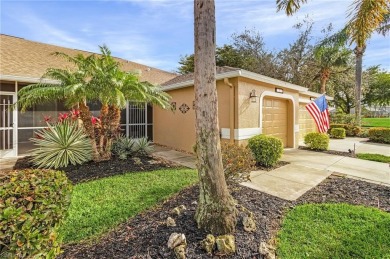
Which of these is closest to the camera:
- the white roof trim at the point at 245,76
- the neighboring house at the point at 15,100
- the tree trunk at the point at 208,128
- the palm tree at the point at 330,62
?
the tree trunk at the point at 208,128

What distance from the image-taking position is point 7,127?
8.30 m

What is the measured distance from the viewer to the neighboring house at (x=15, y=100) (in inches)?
325

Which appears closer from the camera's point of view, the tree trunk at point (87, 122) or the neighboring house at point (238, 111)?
the tree trunk at point (87, 122)

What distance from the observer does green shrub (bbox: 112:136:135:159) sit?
8.03 meters

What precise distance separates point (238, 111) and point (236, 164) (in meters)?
3.60

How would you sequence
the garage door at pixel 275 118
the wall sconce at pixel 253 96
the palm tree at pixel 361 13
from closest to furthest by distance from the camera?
the palm tree at pixel 361 13, the wall sconce at pixel 253 96, the garage door at pixel 275 118

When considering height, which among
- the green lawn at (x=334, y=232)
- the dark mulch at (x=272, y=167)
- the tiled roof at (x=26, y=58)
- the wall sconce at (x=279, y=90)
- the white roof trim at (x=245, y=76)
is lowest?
the green lawn at (x=334, y=232)

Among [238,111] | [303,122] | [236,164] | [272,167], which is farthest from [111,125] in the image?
[303,122]

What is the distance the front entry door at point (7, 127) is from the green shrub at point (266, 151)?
933 cm

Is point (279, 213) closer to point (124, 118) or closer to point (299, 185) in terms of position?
point (299, 185)

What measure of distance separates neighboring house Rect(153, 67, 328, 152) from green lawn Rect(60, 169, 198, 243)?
2.94 metres

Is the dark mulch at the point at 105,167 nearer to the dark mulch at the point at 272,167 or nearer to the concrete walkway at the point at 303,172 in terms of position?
the concrete walkway at the point at 303,172

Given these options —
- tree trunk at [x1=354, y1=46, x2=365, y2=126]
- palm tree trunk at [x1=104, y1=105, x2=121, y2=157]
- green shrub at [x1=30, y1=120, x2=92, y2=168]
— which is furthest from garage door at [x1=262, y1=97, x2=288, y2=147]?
tree trunk at [x1=354, y1=46, x2=365, y2=126]

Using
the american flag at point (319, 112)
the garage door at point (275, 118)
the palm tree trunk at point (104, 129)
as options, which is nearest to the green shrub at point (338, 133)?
the garage door at point (275, 118)
